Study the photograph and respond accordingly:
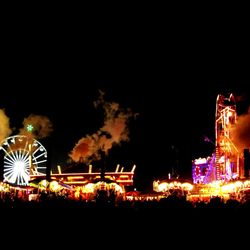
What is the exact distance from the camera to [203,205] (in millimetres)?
9602

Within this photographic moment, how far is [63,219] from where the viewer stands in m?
8.45

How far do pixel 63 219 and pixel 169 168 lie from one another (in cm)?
5876

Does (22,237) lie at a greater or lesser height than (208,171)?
lesser

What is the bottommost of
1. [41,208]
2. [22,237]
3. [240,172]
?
[22,237]

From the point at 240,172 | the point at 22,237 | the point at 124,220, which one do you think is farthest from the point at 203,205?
the point at 240,172

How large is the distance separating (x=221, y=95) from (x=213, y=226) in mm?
33634

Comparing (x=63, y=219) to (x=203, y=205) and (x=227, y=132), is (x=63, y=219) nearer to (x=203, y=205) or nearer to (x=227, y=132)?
(x=203, y=205)

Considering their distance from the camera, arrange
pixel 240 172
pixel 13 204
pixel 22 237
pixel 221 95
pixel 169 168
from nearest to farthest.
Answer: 1. pixel 22 237
2. pixel 13 204
3. pixel 240 172
4. pixel 221 95
5. pixel 169 168

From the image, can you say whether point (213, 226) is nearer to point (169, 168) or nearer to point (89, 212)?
point (89, 212)

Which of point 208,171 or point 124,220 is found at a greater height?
point 208,171

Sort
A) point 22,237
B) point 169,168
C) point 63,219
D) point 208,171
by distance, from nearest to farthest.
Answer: point 22,237 < point 63,219 < point 208,171 < point 169,168

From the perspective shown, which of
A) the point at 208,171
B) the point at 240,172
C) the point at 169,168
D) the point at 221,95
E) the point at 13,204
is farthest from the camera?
the point at 169,168

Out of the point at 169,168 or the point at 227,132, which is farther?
the point at 169,168

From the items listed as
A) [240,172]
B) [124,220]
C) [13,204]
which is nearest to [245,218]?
[124,220]
